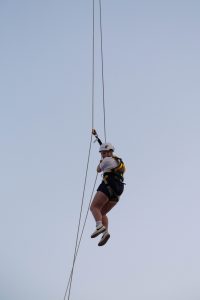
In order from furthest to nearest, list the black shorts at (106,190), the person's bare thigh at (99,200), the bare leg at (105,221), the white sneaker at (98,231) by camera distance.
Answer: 1. the bare leg at (105,221)
2. the black shorts at (106,190)
3. the person's bare thigh at (99,200)
4. the white sneaker at (98,231)

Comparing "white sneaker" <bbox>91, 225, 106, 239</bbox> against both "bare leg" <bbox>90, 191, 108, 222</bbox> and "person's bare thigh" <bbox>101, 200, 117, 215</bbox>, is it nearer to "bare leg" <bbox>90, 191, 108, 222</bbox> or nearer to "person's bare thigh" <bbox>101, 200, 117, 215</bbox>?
"bare leg" <bbox>90, 191, 108, 222</bbox>

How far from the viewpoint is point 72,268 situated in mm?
9367

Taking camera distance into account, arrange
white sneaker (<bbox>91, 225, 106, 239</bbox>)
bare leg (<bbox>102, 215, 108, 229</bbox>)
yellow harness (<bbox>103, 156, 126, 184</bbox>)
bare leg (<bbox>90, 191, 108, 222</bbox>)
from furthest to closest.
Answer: yellow harness (<bbox>103, 156, 126, 184</bbox>) → bare leg (<bbox>102, 215, 108, 229</bbox>) → bare leg (<bbox>90, 191, 108, 222</bbox>) → white sneaker (<bbox>91, 225, 106, 239</bbox>)

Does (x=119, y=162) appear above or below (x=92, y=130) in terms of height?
below

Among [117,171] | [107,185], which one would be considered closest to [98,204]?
[107,185]

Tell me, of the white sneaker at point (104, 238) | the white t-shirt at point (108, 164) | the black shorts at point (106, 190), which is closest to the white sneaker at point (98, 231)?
the white sneaker at point (104, 238)

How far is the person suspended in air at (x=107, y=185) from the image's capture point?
9.06 metres

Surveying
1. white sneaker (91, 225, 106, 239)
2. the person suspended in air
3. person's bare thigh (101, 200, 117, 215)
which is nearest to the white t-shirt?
the person suspended in air

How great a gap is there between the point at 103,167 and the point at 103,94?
10.6ft

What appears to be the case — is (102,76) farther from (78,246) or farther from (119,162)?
(78,246)

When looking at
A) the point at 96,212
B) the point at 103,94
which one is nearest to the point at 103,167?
the point at 96,212

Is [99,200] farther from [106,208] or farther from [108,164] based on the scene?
[108,164]

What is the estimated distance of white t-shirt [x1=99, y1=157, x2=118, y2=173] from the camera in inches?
366

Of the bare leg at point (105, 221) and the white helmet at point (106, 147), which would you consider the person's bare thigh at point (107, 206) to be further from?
the white helmet at point (106, 147)
